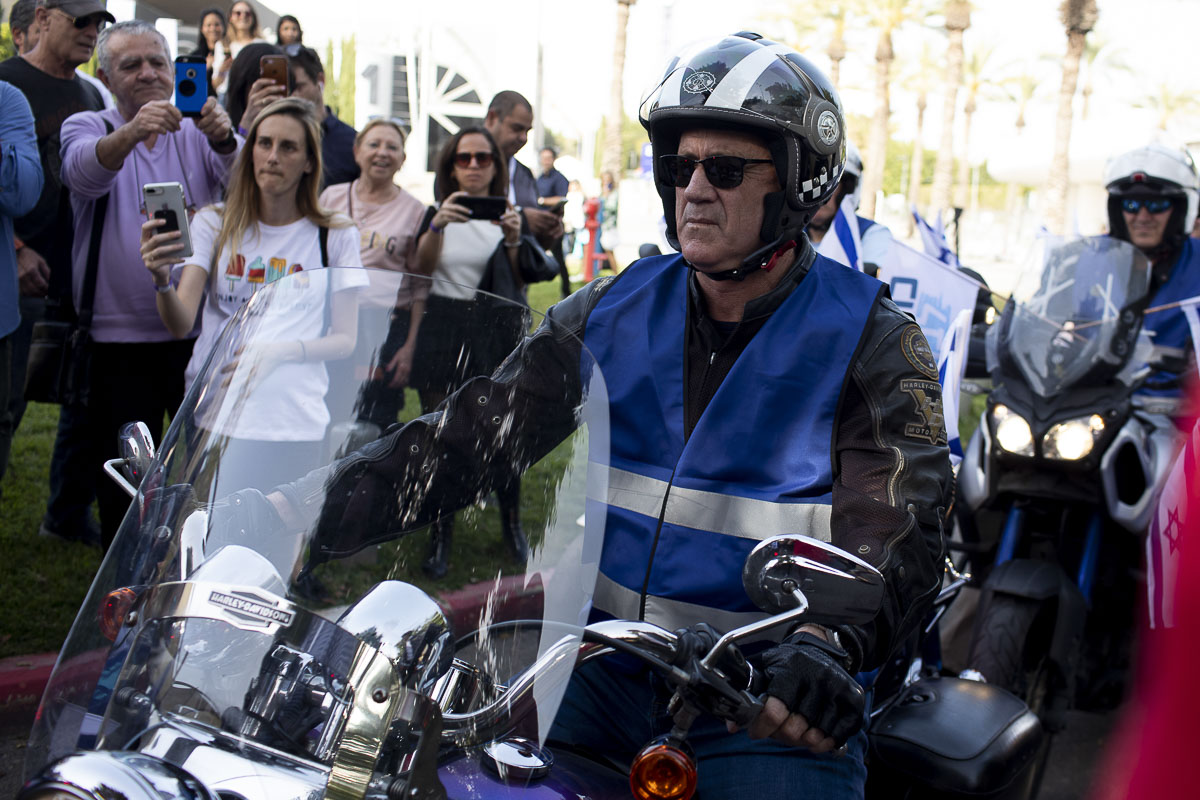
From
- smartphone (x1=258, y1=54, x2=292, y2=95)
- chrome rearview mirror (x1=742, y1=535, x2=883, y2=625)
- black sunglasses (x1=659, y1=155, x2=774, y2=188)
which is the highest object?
smartphone (x1=258, y1=54, x2=292, y2=95)

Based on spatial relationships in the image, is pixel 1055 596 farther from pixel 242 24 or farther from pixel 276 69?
pixel 242 24

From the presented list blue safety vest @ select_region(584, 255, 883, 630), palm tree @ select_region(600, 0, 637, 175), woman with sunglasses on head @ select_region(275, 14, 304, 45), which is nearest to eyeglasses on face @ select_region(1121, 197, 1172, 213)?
blue safety vest @ select_region(584, 255, 883, 630)

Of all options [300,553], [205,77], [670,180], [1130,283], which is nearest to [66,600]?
[205,77]

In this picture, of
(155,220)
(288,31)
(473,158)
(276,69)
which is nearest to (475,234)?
(473,158)

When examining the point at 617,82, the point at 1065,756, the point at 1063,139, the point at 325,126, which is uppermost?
the point at 617,82

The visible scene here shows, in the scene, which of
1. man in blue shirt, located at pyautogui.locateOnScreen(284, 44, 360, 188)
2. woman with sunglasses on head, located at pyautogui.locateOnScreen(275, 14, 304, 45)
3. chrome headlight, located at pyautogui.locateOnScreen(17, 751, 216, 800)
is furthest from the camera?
woman with sunglasses on head, located at pyautogui.locateOnScreen(275, 14, 304, 45)

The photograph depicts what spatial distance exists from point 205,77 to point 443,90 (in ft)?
125

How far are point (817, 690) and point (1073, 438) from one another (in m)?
2.79

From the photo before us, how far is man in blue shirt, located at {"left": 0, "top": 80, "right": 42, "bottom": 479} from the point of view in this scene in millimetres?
4008

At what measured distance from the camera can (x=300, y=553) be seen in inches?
57.7

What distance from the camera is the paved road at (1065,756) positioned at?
346cm

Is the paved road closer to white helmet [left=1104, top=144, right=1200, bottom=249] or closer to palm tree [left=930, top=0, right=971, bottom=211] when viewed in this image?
white helmet [left=1104, top=144, right=1200, bottom=249]

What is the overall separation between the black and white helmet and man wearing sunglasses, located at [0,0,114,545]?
298 cm

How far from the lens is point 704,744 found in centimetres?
202
